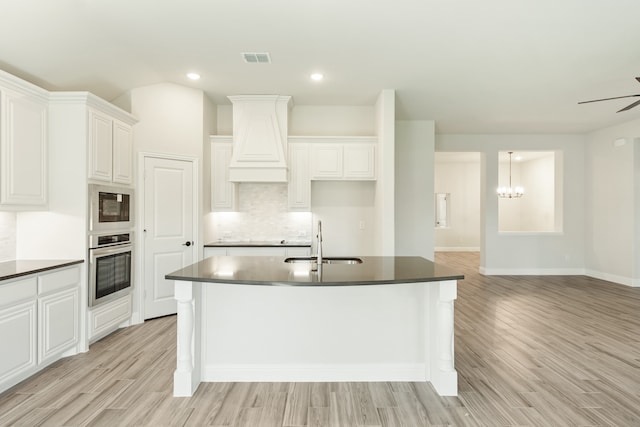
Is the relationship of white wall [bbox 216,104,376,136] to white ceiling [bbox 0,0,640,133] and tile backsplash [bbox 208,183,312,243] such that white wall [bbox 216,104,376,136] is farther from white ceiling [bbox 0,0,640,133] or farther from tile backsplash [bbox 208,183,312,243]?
tile backsplash [bbox 208,183,312,243]

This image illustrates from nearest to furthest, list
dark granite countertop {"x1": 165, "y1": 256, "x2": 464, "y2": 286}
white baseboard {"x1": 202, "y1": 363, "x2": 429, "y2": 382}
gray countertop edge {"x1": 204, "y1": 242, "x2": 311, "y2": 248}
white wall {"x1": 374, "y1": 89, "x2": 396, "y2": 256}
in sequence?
dark granite countertop {"x1": 165, "y1": 256, "x2": 464, "y2": 286} → white baseboard {"x1": 202, "y1": 363, "x2": 429, "y2": 382} → white wall {"x1": 374, "y1": 89, "x2": 396, "y2": 256} → gray countertop edge {"x1": 204, "y1": 242, "x2": 311, "y2": 248}

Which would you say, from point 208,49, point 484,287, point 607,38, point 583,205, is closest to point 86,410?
point 208,49

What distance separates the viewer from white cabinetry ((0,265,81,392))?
100.0 inches

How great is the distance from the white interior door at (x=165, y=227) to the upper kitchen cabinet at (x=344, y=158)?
179 cm

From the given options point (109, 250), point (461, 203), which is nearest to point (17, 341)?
point (109, 250)

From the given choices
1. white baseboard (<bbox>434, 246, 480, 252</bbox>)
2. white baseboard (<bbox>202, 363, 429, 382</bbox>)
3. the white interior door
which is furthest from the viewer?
white baseboard (<bbox>434, 246, 480, 252</bbox>)

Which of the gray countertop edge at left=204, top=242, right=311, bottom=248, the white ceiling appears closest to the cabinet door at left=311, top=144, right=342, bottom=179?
the white ceiling

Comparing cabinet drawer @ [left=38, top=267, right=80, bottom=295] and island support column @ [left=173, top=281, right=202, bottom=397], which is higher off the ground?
cabinet drawer @ [left=38, top=267, right=80, bottom=295]

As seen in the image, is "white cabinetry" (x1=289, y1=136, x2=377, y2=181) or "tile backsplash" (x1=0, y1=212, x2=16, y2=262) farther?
"white cabinetry" (x1=289, y1=136, x2=377, y2=181)

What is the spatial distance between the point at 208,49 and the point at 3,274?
106 inches

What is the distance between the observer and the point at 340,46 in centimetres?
357

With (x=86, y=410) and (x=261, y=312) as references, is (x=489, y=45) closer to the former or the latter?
(x=261, y=312)

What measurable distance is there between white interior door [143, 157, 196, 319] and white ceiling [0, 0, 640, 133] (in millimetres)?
1147

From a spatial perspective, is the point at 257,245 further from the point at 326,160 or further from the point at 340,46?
the point at 340,46
